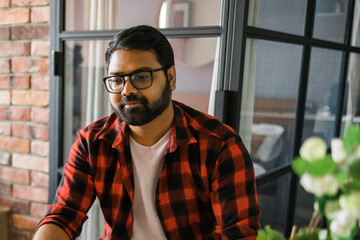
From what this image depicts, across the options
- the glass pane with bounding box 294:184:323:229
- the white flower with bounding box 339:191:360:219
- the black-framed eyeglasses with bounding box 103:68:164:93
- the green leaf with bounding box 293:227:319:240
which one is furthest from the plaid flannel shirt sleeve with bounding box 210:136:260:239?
the glass pane with bounding box 294:184:323:229

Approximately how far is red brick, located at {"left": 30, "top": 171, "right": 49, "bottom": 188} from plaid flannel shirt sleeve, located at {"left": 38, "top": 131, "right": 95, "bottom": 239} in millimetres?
614

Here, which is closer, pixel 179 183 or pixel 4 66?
pixel 179 183

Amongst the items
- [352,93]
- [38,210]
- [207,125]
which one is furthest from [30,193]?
[352,93]

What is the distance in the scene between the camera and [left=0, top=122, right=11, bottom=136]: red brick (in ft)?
5.84

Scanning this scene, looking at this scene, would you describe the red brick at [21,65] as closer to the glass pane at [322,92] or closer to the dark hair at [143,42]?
the dark hair at [143,42]

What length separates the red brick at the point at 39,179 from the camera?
67.9 inches

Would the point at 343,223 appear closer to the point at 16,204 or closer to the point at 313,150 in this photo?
the point at 313,150

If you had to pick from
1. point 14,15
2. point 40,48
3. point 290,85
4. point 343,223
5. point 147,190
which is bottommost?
point 147,190

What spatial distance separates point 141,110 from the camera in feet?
3.51

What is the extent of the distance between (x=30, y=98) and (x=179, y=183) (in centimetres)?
100

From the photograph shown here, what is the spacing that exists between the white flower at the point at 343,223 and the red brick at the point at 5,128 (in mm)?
1747

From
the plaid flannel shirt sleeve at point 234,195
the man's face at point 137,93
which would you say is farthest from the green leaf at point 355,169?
the man's face at point 137,93

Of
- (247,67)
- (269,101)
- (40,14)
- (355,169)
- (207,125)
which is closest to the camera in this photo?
(355,169)

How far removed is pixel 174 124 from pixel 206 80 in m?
0.28
